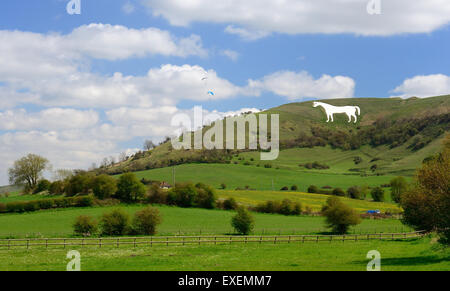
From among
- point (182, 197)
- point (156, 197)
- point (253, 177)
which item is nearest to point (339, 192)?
point (253, 177)

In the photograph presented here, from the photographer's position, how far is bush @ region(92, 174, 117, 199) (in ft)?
263

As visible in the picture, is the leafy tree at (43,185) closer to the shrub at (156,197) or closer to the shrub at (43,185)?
the shrub at (43,185)

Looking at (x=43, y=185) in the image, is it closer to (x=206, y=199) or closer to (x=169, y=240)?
(x=206, y=199)

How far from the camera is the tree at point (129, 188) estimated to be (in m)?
79.6

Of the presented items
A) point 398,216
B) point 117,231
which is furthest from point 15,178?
point 398,216

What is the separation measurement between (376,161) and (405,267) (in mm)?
162749

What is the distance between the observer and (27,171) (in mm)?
103500

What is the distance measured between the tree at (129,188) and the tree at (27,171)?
33.5 metres

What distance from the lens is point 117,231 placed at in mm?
56281

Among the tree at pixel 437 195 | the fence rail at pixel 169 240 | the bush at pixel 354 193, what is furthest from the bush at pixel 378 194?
the tree at pixel 437 195

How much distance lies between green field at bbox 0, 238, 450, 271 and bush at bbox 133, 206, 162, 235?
39.8 feet

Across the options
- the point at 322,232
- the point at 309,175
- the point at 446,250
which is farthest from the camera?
the point at 309,175

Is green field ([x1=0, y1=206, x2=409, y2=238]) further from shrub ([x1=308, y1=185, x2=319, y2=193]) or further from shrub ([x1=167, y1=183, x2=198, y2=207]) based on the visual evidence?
shrub ([x1=308, y1=185, x2=319, y2=193])
